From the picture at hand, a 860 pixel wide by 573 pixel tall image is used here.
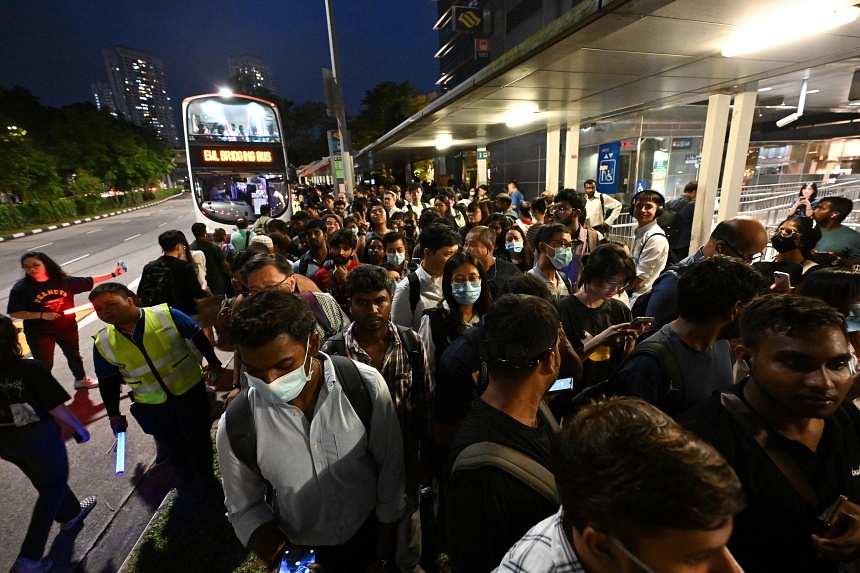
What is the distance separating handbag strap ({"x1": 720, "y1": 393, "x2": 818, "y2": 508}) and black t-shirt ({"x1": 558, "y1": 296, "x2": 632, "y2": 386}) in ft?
3.34

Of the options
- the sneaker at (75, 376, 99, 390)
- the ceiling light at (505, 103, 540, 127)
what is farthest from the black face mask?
the sneaker at (75, 376, 99, 390)

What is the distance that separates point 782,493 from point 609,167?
11981 mm

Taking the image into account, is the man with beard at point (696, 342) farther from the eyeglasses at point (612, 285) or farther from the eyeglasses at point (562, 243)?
the eyeglasses at point (562, 243)

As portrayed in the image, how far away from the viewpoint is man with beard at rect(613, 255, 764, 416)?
1.80 m

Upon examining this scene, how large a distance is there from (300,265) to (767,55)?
636cm

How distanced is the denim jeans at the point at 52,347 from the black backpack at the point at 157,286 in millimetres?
1144

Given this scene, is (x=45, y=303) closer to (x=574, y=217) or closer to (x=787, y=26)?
(x=574, y=217)

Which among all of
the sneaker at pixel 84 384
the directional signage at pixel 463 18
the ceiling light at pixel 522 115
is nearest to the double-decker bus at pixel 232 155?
the ceiling light at pixel 522 115

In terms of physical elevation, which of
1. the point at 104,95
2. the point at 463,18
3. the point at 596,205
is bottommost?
the point at 596,205

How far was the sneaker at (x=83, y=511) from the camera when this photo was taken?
9.18 feet

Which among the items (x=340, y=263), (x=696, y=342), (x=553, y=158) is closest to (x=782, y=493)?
(x=696, y=342)

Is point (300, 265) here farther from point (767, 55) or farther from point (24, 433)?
point (767, 55)

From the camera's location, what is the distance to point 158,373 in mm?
2770

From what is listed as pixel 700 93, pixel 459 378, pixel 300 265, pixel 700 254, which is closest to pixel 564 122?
pixel 700 93
